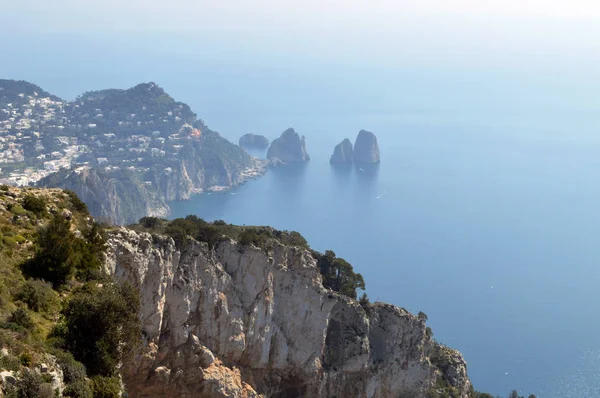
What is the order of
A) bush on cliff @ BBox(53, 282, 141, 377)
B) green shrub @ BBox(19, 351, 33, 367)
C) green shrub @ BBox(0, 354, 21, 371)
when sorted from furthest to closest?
1. bush on cliff @ BBox(53, 282, 141, 377)
2. green shrub @ BBox(19, 351, 33, 367)
3. green shrub @ BBox(0, 354, 21, 371)

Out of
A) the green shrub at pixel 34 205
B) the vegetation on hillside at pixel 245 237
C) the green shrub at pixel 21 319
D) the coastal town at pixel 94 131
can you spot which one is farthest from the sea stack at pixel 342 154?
the green shrub at pixel 21 319

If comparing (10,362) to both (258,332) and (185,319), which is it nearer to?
(185,319)

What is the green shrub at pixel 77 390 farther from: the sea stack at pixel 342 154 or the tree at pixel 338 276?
the sea stack at pixel 342 154

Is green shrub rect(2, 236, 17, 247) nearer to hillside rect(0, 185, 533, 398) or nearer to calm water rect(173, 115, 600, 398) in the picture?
hillside rect(0, 185, 533, 398)

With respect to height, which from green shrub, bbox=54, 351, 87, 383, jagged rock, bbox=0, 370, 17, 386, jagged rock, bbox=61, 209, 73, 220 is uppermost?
jagged rock, bbox=61, 209, 73, 220

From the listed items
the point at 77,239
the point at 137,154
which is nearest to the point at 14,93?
the point at 137,154

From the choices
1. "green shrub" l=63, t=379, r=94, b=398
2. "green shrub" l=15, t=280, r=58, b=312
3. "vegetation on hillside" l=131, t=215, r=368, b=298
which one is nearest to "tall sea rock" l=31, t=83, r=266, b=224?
"vegetation on hillside" l=131, t=215, r=368, b=298
